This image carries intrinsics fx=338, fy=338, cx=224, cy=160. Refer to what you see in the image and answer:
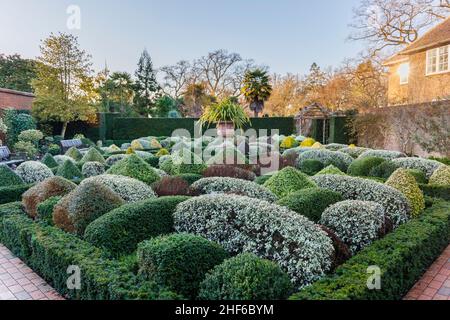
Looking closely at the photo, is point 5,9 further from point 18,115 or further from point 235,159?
point 18,115

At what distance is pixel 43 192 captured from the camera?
4961mm

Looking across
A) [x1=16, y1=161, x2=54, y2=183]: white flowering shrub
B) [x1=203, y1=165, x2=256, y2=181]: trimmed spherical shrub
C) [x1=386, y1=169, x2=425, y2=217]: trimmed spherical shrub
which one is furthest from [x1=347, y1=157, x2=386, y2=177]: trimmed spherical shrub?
[x1=16, y1=161, x2=54, y2=183]: white flowering shrub

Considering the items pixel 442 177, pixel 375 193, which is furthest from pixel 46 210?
pixel 442 177

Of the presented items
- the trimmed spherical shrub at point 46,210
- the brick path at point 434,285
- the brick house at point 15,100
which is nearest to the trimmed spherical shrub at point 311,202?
the brick path at point 434,285

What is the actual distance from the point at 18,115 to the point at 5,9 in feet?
37.6

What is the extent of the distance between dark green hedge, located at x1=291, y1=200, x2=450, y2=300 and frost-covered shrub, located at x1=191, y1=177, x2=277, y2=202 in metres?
1.71

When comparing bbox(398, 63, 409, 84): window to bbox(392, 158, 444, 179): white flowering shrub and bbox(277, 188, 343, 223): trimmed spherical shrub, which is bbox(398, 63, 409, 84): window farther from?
bbox(277, 188, 343, 223): trimmed spherical shrub

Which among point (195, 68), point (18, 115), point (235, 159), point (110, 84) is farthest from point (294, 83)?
point (235, 159)

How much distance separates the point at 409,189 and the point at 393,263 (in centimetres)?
248

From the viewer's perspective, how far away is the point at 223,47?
32.0m

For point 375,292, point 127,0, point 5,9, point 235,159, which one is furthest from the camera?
point 235,159

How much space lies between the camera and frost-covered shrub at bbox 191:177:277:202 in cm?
482

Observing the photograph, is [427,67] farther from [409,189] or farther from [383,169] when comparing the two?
[409,189]

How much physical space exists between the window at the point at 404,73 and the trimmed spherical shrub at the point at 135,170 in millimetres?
17039
